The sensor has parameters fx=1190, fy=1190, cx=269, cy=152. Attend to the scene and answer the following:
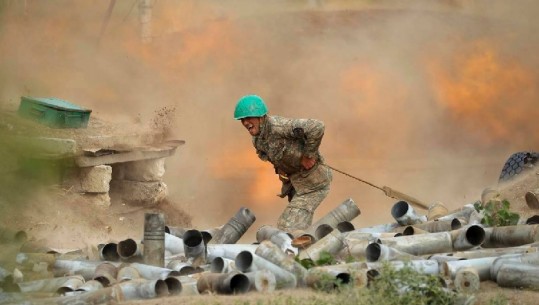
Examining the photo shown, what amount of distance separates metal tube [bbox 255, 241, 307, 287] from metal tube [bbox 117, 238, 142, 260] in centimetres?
152

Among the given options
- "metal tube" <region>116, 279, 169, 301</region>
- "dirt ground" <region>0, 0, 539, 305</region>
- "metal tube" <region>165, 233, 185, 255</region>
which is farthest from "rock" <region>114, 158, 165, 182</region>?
"metal tube" <region>116, 279, 169, 301</region>

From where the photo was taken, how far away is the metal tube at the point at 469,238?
10703 millimetres

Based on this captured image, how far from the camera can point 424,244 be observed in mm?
10820

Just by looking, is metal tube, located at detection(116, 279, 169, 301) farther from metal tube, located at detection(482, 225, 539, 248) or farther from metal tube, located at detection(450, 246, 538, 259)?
metal tube, located at detection(482, 225, 539, 248)

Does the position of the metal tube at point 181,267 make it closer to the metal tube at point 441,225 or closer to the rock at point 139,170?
the metal tube at point 441,225

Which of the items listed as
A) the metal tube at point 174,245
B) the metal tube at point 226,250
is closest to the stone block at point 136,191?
the metal tube at point 174,245

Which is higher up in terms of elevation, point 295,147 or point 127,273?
point 295,147

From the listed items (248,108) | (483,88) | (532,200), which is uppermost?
(483,88)

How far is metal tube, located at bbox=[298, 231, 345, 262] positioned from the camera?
34.6 feet

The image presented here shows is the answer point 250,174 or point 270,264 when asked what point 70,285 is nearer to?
point 270,264

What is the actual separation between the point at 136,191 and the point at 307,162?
5.95 metres

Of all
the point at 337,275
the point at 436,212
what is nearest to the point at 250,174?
the point at 436,212

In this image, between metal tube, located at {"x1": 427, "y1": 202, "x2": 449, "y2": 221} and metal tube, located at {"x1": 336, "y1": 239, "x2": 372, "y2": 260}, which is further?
metal tube, located at {"x1": 427, "y1": 202, "x2": 449, "y2": 221}

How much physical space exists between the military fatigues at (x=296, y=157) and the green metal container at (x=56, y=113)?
191 inches
